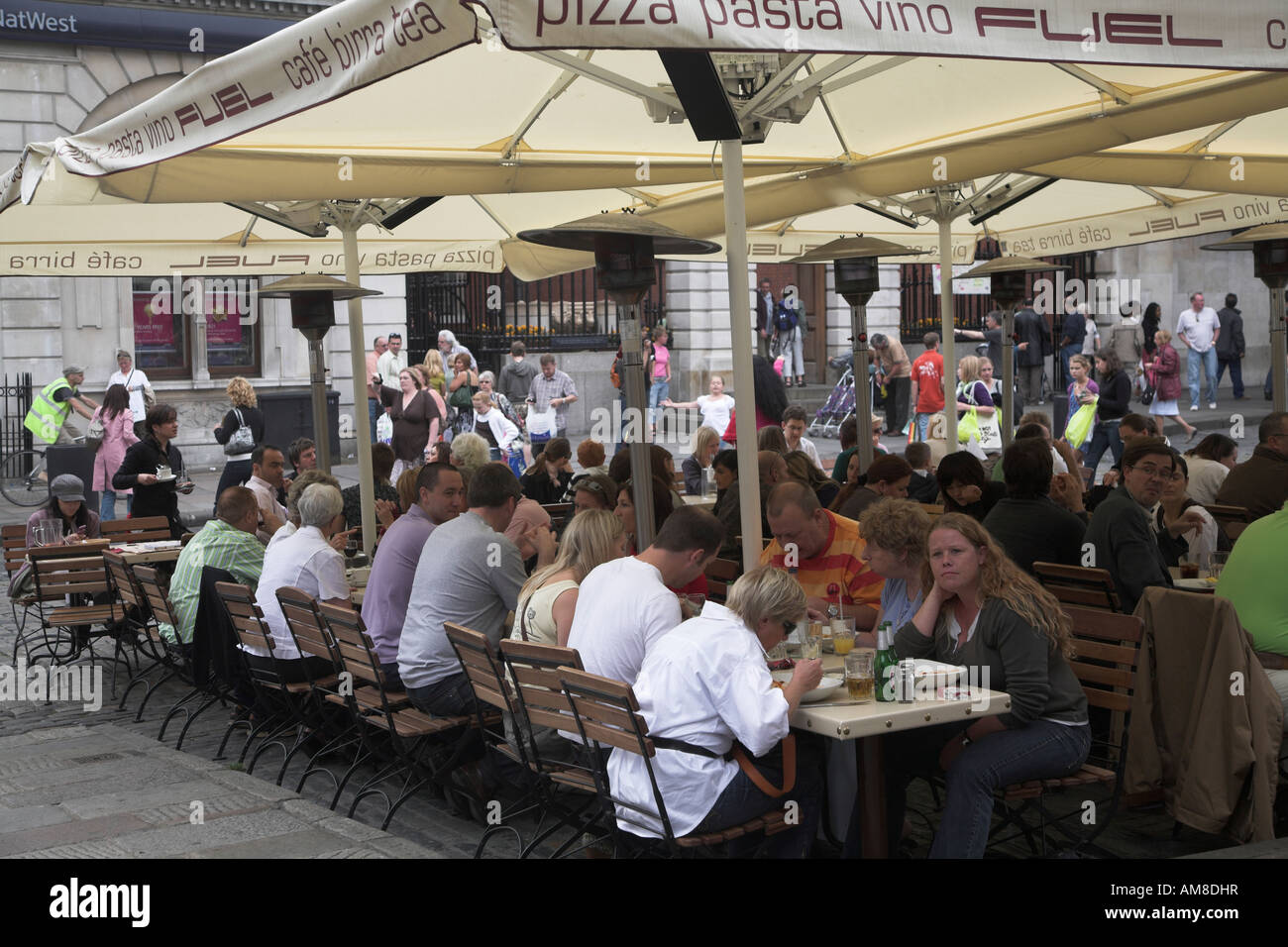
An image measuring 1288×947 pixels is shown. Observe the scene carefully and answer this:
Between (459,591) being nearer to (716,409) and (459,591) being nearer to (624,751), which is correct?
(624,751)

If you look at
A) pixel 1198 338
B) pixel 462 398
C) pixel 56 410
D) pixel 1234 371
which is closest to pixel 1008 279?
pixel 462 398

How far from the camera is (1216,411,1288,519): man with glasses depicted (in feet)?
28.7

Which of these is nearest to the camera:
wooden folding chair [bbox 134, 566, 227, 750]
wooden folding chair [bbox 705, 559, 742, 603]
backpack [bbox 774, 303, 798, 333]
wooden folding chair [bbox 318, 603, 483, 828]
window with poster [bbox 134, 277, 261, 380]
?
wooden folding chair [bbox 318, 603, 483, 828]

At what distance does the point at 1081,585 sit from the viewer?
245 inches

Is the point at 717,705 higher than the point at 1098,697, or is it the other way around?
the point at 717,705

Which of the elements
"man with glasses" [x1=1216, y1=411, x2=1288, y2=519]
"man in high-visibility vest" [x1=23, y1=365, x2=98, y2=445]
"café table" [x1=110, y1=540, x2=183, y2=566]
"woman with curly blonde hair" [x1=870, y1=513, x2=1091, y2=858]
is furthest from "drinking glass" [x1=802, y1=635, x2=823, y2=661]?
"man in high-visibility vest" [x1=23, y1=365, x2=98, y2=445]

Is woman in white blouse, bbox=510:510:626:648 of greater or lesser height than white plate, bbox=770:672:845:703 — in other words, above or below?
above

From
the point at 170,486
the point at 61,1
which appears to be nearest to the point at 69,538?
the point at 170,486

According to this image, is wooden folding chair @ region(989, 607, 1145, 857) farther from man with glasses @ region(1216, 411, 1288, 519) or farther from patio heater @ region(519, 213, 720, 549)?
man with glasses @ region(1216, 411, 1288, 519)

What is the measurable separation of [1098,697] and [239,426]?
391 inches

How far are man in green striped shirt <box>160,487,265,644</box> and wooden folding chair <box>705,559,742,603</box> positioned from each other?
8.10 ft

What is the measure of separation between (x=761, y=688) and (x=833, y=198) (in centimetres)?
480

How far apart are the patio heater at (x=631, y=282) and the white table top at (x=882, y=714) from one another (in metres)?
1.46

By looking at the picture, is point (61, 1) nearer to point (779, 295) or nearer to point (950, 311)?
point (779, 295)
